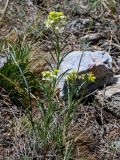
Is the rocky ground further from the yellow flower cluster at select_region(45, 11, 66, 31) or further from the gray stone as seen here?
the yellow flower cluster at select_region(45, 11, 66, 31)

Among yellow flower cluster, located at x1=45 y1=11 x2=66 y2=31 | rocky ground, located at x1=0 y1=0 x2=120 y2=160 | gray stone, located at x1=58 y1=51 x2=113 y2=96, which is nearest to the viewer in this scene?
yellow flower cluster, located at x1=45 y1=11 x2=66 y2=31

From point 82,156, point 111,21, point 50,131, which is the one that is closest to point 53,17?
point 50,131

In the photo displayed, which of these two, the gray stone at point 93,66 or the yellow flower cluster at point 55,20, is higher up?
the yellow flower cluster at point 55,20

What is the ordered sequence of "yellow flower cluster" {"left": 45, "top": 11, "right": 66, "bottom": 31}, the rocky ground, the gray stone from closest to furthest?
"yellow flower cluster" {"left": 45, "top": 11, "right": 66, "bottom": 31} < the rocky ground < the gray stone

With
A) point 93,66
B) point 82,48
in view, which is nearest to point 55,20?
point 93,66

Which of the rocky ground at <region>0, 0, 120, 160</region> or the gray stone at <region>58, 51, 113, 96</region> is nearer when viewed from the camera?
the rocky ground at <region>0, 0, 120, 160</region>

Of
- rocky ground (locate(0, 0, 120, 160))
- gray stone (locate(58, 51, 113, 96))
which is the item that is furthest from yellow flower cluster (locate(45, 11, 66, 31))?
gray stone (locate(58, 51, 113, 96))

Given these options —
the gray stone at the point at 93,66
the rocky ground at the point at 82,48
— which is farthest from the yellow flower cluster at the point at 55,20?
the gray stone at the point at 93,66

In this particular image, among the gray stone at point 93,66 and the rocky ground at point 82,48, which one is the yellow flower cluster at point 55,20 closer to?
the rocky ground at point 82,48

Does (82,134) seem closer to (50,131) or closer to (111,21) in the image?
(50,131)

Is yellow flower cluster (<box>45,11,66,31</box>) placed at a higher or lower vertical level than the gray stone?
higher
